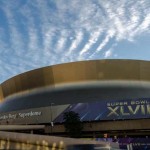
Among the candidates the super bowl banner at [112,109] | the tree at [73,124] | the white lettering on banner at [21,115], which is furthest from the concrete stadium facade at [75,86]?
the tree at [73,124]

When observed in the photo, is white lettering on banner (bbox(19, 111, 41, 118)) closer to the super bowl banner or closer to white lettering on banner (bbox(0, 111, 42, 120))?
white lettering on banner (bbox(0, 111, 42, 120))

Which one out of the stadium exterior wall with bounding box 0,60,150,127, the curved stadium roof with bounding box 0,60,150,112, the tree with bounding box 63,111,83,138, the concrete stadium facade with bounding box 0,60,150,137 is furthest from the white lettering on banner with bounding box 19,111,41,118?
the tree with bounding box 63,111,83,138

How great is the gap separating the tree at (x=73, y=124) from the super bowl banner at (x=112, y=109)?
2.33 metres

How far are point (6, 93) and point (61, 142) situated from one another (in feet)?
286

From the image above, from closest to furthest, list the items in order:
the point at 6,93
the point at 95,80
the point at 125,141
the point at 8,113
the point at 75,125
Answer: the point at 125,141, the point at 75,125, the point at 95,80, the point at 8,113, the point at 6,93

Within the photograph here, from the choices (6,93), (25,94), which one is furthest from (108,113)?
(6,93)

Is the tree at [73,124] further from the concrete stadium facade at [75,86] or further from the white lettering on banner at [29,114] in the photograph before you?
the white lettering on banner at [29,114]

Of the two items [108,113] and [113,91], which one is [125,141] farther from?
[113,91]

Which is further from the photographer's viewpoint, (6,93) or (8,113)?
(6,93)

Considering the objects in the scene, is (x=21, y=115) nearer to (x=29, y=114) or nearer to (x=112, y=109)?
(x=29, y=114)

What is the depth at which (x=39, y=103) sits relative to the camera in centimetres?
8112

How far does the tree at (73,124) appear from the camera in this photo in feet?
231

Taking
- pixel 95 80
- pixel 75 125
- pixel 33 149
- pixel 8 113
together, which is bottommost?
pixel 33 149

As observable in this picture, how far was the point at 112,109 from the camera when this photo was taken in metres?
70.8
